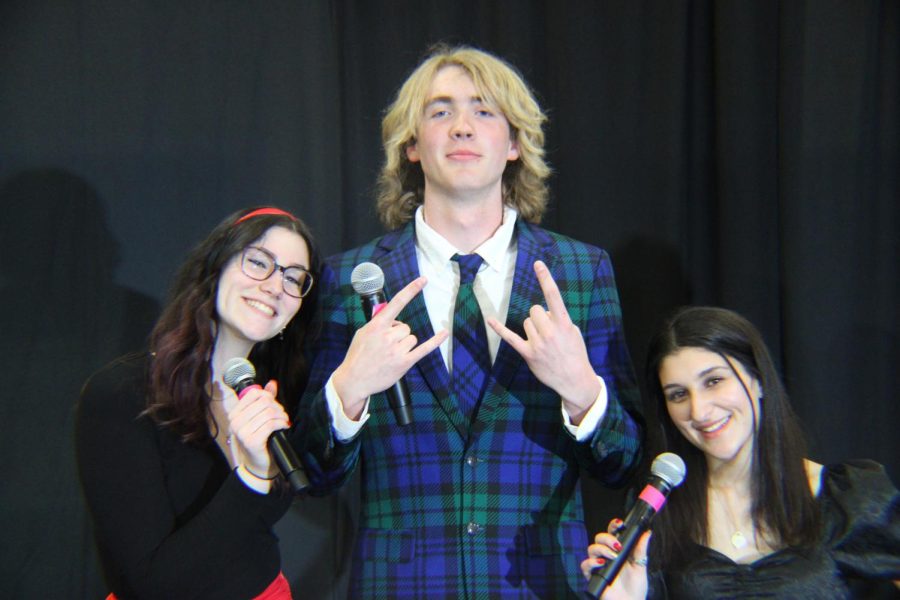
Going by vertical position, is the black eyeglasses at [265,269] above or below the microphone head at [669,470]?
above

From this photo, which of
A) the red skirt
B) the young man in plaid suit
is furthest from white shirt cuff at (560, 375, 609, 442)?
the red skirt

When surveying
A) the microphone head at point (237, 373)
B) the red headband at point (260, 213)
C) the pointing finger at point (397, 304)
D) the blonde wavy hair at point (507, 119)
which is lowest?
the microphone head at point (237, 373)

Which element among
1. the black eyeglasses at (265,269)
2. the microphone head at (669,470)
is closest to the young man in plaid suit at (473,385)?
the black eyeglasses at (265,269)

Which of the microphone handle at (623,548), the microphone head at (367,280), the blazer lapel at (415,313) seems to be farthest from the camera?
the blazer lapel at (415,313)

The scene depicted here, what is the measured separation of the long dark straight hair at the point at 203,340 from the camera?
2143mm

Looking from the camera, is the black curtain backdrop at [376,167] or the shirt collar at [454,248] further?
the black curtain backdrop at [376,167]

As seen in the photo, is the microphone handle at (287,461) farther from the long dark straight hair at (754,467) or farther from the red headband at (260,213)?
the long dark straight hair at (754,467)

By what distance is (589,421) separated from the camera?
200 centimetres

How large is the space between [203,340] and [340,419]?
0.46 m

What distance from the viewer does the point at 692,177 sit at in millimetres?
3125

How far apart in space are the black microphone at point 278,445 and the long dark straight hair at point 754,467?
101cm

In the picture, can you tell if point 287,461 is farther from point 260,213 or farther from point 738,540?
point 738,540

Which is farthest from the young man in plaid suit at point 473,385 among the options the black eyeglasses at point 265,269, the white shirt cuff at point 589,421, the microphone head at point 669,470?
the microphone head at point 669,470

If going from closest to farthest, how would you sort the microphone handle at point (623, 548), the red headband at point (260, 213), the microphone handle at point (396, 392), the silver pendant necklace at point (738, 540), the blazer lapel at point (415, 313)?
the microphone handle at point (623, 548) → the microphone handle at point (396, 392) → the blazer lapel at point (415, 313) → the silver pendant necklace at point (738, 540) → the red headband at point (260, 213)
